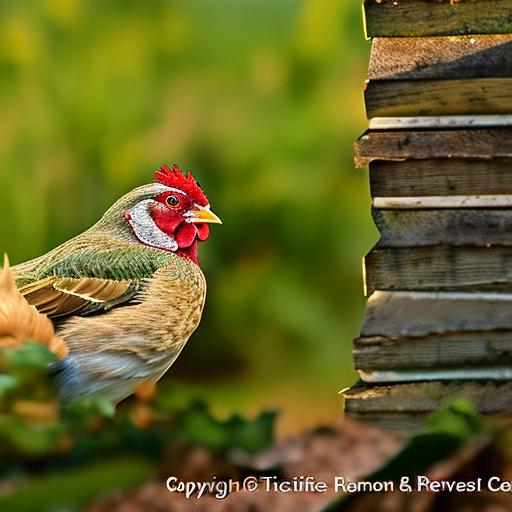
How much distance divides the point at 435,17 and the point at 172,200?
0.71 meters

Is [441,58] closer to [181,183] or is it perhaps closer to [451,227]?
[451,227]

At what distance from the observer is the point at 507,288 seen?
8.64 feet

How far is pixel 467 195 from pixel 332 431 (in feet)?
2.45

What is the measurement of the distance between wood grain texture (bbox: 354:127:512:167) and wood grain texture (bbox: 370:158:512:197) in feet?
0.06

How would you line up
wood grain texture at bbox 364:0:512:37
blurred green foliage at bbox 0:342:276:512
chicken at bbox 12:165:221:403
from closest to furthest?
blurred green foliage at bbox 0:342:276:512 → chicken at bbox 12:165:221:403 → wood grain texture at bbox 364:0:512:37

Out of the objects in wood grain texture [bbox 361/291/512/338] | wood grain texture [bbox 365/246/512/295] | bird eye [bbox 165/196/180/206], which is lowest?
wood grain texture [bbox 361/291/512/338]

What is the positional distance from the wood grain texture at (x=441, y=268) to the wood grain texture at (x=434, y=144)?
0.67 feet

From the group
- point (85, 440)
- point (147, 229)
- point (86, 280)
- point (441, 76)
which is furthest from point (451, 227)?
point (85, 440)

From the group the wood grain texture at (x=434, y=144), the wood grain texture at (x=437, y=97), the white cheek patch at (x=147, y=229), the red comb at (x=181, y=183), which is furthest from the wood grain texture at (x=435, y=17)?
the white cheek patch at (x=147, y=229)

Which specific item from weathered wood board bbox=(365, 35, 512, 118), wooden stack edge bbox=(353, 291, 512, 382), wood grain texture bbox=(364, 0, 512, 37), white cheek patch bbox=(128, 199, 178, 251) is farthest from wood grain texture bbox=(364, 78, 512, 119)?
white cheek patch bbox=(128, 199, 178, 251)

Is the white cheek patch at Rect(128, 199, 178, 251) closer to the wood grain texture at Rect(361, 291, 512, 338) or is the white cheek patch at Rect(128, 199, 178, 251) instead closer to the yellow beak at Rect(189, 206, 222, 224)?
the yellow beak at Rect(189, 206, 222, 224)

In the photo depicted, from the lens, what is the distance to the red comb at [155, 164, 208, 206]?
274 cm

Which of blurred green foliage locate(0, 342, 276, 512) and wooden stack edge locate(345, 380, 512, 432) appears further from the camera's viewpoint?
wooden stack edge locate(345, 380, 512, 432)

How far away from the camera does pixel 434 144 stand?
2602mm
